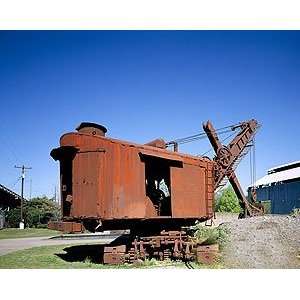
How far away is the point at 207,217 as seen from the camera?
37.9ft

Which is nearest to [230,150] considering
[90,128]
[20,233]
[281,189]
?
[281,189]

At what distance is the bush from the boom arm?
1070cm

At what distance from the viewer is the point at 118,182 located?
9.52 m

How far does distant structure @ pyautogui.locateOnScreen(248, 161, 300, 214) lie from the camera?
14758 mm

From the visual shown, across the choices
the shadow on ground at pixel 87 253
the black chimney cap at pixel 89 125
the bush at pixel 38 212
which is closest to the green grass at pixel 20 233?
the bush at pixel 38 212

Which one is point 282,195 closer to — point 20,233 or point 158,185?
point 158,185

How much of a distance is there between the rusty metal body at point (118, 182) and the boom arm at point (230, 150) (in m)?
3.32

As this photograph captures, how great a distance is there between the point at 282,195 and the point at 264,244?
8295mm

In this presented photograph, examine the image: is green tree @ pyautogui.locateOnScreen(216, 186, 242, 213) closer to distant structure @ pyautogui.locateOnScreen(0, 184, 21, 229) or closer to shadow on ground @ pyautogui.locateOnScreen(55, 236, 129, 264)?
shadow on ground @ pyautogui.locateOnScreen(55, 236, 129, 264)

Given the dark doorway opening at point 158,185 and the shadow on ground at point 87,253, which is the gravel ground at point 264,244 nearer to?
the dark doorway opening at point 158,185

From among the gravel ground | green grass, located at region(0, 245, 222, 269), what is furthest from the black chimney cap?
the gravel ground
